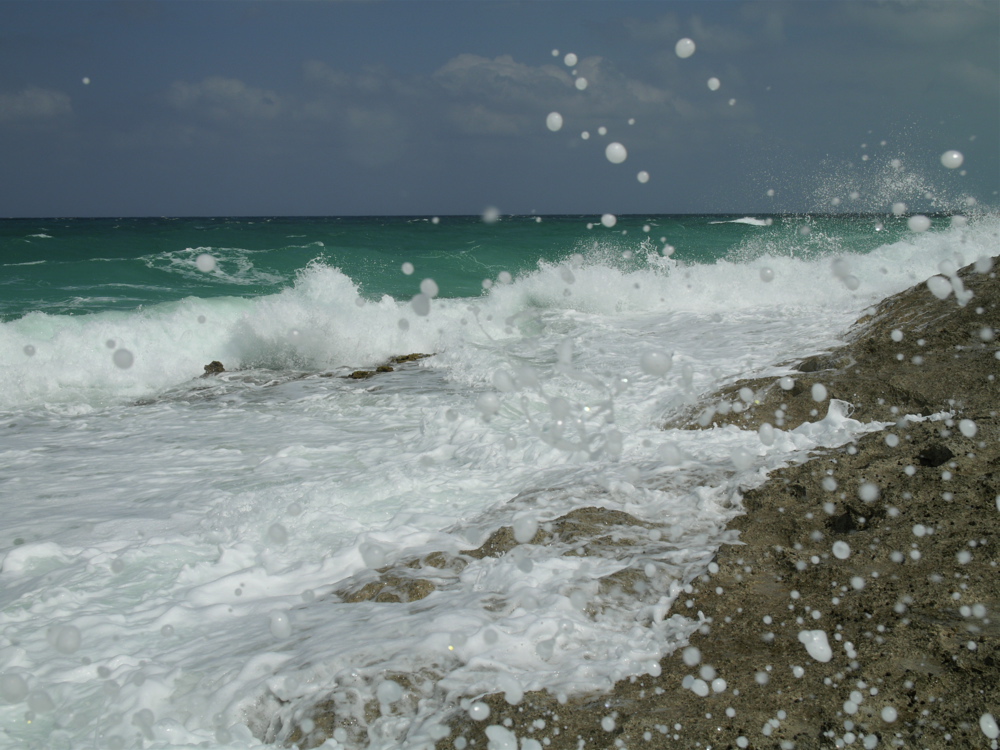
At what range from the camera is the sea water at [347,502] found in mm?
2793

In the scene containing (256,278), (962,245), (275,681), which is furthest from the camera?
(256,278)

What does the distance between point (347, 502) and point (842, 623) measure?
9.90 ft

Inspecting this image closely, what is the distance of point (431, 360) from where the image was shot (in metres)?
9.89

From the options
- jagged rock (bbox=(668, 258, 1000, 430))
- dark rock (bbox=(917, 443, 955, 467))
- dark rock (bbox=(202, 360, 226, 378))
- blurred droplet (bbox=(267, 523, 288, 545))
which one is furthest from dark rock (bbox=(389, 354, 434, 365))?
dark rock (bbox=(917, 443, 955, 467))

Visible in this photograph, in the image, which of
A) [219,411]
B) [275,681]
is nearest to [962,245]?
[219,411]

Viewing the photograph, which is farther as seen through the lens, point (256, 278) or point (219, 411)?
point (256, 278)

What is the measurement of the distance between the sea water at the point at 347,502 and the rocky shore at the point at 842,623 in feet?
0.48

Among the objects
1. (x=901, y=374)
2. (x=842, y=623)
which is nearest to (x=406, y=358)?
(x=901, y=374)

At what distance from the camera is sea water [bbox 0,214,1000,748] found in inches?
110

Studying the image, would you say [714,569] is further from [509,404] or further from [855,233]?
[855,233]

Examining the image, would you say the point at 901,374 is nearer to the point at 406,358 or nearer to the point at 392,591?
the point at 392,591

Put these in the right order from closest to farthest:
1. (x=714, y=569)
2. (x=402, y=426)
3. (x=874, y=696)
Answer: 1. (x=874, y=696)
2. (x=714, y=569)
3. (x=402, y=426)

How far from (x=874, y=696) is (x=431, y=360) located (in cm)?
788

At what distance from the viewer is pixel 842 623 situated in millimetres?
2734
